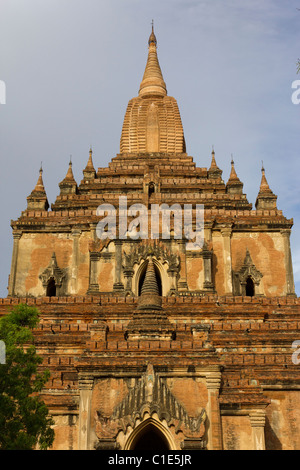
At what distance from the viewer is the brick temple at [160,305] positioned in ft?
60.6

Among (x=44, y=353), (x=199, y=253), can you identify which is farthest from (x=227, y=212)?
(x=44, y=353)

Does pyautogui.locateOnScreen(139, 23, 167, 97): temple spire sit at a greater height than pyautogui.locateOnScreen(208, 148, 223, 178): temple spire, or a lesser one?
greater

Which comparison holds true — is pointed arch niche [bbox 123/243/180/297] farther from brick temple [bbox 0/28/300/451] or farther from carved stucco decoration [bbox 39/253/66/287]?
carved stucco decoration [bbox 39/253/66/287]

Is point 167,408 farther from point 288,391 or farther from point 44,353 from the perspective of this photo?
point 44,353

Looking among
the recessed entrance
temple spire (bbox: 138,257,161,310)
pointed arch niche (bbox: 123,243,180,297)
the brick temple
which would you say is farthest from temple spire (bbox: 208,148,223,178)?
the recessed entrance

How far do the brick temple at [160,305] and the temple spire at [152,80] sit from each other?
0.49 ft

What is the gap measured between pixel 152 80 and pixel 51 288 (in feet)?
67.6

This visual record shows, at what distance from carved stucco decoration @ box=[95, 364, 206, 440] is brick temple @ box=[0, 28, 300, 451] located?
0.04 meters

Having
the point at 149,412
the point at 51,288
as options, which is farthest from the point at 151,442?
the point at 51,288

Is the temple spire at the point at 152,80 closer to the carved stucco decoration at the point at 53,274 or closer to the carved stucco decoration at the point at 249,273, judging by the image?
the carved stucco decoration at the point at 53,274

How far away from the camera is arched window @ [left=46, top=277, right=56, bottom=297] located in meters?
34.6

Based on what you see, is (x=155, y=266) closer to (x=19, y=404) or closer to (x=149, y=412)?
(x=149, y=412)

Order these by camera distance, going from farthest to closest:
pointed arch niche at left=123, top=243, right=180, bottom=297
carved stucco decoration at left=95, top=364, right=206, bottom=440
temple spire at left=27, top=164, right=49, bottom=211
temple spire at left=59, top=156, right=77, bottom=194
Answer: temple spire at left=59, top=156, right=77, bottom=194 < temple spire at left=27, top=164, right=49, bottom=211 < pointed arch niche at left=123, top=243, right=180, bottom=297 < carved stucco decoration at left=95, top=364, right=206, bottom=440

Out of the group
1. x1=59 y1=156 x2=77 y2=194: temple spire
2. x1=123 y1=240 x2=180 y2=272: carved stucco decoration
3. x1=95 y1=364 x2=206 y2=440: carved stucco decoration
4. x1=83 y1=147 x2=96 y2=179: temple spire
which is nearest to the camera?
x1=95 y1=364 x2=206 y2=440: carved stucco decoration
